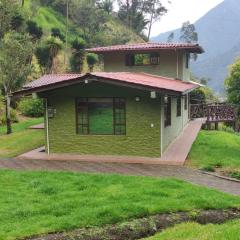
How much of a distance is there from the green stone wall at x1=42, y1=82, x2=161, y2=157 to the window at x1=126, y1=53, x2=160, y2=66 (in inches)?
364

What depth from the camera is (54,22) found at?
6166 cm

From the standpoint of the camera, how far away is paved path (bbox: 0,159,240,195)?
14.4 meters

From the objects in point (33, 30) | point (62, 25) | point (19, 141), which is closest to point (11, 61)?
point (19, 141)

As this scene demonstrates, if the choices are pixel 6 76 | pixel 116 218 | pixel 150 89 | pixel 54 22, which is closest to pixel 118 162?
pixel 150 89

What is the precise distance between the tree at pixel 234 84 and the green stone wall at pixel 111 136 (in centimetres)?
2789

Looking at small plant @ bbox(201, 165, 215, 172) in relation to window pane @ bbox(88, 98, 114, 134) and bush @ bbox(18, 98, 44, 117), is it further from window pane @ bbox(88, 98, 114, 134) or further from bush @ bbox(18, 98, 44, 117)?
bush @ bbox(18, 98, 44, 117)

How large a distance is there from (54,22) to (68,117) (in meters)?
44.7

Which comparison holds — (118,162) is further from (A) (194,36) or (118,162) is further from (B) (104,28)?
(A) (194,36)

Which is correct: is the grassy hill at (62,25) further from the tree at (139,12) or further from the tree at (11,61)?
the tree at (11,61)

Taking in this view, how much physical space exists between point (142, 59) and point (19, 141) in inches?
383

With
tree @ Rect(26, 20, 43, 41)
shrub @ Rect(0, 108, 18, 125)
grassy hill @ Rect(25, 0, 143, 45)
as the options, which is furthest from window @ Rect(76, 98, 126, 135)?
grassy hill @ Rect(25, 0, 143, 45)

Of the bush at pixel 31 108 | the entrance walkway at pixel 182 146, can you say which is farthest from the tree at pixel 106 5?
the entrance walkway at pixel 182 146

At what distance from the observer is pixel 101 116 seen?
62.4 feet

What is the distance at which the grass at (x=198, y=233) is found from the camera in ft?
25.8
